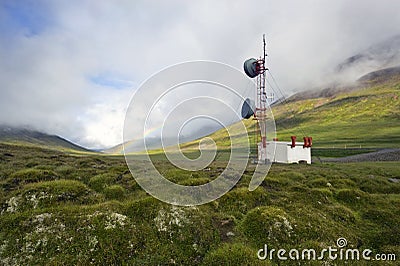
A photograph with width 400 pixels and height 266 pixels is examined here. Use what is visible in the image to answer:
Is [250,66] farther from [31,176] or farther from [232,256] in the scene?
[232,256]

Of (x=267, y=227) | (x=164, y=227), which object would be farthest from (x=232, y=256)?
(x=164, y=227)

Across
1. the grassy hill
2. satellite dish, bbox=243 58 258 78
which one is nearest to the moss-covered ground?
the grassy hill

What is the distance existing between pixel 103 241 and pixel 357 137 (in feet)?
588

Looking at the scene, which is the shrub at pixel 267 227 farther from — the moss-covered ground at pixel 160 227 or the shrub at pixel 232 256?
the shrub at pixel 232 256

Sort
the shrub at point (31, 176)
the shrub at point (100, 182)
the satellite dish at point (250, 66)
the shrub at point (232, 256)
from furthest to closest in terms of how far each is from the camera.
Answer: the satellite dish at point (250, 66), the shrub at point (100, 182), the shrub at point (31, 176), the shrub at point (232, 256)

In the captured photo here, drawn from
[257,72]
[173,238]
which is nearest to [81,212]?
[173,238]

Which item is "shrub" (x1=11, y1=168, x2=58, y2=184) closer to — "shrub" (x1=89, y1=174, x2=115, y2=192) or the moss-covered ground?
the moss-covered ground

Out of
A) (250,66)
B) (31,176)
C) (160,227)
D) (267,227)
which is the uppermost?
(250,66)

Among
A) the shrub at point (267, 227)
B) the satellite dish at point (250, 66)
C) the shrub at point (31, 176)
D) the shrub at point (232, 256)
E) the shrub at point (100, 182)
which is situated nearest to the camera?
the shrub at point (232, 256)

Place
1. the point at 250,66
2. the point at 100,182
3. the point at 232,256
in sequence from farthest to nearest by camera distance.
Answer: the point at 250,66 → the point at 100,182 → the point at 232,256

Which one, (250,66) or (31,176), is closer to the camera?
A: (31,176)

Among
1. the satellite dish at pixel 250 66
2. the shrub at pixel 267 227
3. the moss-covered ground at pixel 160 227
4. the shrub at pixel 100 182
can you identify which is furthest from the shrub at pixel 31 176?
the satellite dish at pixel 250 66

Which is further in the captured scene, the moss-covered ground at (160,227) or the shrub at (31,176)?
the shrub at (31,176)

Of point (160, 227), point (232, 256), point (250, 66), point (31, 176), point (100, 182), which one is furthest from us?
point (250, 66)
